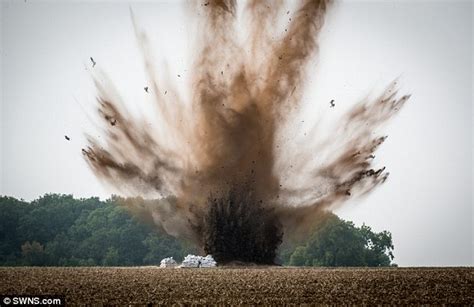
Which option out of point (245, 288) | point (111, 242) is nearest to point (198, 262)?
point (245, 288)

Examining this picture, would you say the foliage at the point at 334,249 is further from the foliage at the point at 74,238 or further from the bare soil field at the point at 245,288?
the bare soil field at the point at 245,288

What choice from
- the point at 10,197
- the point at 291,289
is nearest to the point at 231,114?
the point at 291,289

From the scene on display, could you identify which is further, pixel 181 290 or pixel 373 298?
pixel 181 290

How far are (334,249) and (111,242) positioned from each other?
35.6 meters

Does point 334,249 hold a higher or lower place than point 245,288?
higher

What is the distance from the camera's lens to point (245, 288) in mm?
38656

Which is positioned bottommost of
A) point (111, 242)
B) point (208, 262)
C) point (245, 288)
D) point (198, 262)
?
point (245, 288)

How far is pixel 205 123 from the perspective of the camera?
6469cm

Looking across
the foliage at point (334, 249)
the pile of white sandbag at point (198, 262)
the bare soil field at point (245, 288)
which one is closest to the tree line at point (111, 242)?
the foliage at point (334, 249)

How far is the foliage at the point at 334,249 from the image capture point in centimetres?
11112

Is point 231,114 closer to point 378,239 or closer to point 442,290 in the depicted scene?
point 442,290

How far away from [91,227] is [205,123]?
62.9 meters

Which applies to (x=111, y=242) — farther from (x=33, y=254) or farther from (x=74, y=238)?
(x=33, y=254)

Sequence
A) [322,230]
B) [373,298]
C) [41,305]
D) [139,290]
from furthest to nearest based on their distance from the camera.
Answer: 1. [322,230]
2. [139,290]
3. [373,298]
4. [41,305]
